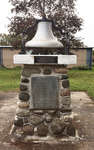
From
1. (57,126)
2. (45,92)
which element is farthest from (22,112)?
(57,126)

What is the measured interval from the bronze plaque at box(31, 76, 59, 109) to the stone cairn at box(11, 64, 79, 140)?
0.07 metres

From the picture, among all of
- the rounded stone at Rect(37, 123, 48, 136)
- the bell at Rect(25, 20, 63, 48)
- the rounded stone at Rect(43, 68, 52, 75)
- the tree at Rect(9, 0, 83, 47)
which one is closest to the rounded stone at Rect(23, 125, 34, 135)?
the rounded stone at Rect(37, 123, 48, 136)

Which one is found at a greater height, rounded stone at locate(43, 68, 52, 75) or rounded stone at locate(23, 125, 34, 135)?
rounded stone at locate(43, 68, 52, 75)

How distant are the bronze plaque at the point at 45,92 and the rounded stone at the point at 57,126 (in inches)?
11.7

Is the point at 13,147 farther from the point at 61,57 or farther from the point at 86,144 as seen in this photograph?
the point at 61,57

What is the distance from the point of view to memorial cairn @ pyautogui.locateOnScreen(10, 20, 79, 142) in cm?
404

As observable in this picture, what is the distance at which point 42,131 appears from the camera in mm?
4039

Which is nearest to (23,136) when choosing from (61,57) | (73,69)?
(61,57)

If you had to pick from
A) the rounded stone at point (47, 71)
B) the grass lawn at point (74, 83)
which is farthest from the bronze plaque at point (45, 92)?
the grass lawn at point (74, 83)

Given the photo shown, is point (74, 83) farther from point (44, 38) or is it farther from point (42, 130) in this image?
point (44, 38)

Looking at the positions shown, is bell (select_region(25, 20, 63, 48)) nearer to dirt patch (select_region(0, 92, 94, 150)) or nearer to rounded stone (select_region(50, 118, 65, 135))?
rounded stone (select_region(50, 118, 65, 135))

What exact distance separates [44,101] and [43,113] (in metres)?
0.25

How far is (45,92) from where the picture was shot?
406cm

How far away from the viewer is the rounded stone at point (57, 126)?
4.04m
